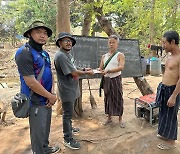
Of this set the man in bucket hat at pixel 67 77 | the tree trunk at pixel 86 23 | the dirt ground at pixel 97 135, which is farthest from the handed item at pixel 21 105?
the tree trunk at pixel 86 23

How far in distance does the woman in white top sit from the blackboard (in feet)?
1.93

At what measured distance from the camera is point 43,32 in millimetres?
2418

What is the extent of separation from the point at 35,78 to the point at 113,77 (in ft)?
6.05

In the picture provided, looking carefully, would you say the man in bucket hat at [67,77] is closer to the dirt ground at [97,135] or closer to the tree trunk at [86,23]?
the dirt ground at [97,135]

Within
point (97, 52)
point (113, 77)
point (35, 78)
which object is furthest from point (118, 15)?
point (35, 78)

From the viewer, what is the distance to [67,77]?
3.13 m

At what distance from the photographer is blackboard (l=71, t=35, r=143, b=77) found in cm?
439

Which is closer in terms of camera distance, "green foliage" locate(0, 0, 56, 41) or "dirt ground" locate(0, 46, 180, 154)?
"dirt ground" locate(0, 46, 180, 154)

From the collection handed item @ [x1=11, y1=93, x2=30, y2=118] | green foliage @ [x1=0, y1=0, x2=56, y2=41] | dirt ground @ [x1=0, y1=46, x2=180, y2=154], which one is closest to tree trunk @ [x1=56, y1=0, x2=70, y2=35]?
dirt ground @ [x1=0, y1=46, x2=180, y2=154]

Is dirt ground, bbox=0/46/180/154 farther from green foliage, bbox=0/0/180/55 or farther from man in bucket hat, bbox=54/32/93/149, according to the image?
green foliage, bbox=0/0/180/55

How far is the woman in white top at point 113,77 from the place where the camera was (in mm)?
3741

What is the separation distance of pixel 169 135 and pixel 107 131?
1068 mm

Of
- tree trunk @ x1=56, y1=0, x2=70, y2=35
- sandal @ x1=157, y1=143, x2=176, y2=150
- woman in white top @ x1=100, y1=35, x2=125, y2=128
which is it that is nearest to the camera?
sandal @ x1=157, y1=143, x2=176, y2=150

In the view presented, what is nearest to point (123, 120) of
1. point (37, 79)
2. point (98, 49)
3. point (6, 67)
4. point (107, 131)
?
point (107, 131)
